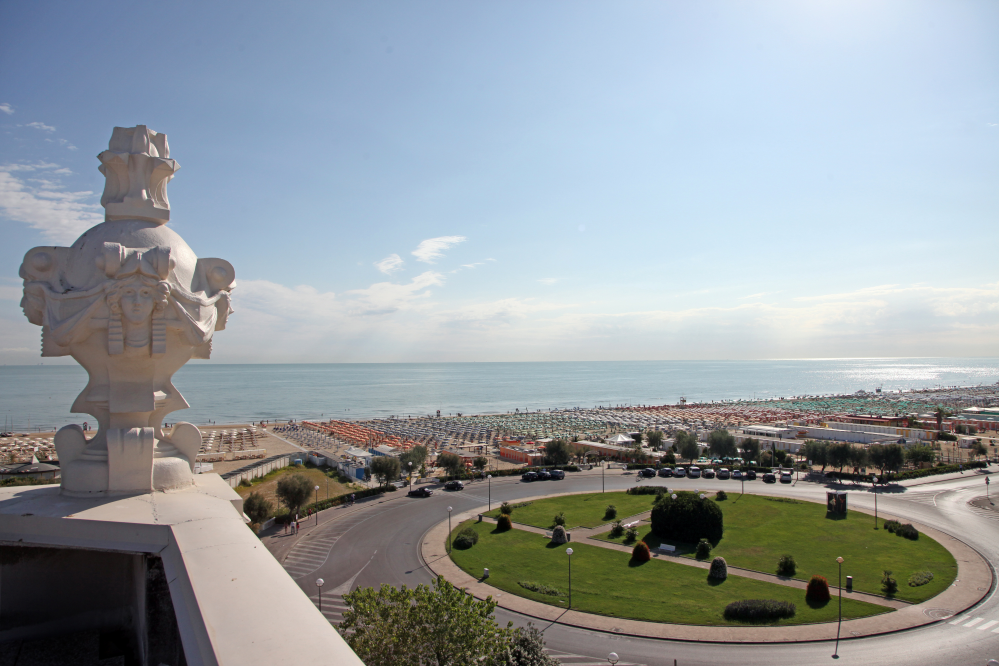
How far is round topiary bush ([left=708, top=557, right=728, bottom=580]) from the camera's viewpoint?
21.0 metres

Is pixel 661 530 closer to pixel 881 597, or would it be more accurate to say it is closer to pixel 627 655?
pixel 881 597

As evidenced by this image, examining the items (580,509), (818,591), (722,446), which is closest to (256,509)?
(580,509)

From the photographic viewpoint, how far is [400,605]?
9.13m

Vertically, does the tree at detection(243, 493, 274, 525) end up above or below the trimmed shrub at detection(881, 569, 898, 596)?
above

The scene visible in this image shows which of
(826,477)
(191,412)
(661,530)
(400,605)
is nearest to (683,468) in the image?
(826,477)

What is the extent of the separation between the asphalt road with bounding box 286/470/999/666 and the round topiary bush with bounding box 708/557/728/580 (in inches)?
192

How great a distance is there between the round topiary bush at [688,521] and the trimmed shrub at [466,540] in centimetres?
861

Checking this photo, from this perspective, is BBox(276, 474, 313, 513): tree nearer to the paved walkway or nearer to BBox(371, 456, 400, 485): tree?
BBox(371, 456, 400, 485): tree

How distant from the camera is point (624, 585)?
67.2ft

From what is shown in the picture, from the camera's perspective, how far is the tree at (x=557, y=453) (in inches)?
1788

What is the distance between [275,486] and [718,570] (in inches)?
1098

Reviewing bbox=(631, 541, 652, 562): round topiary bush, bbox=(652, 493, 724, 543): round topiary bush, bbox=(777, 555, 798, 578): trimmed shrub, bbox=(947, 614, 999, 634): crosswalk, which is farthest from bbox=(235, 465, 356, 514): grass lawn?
bbox=(947, 614, 999, 634): crosswalk

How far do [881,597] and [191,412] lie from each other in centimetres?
11186

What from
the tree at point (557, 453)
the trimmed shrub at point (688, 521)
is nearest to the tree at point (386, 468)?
the tree at point (557, 453)
